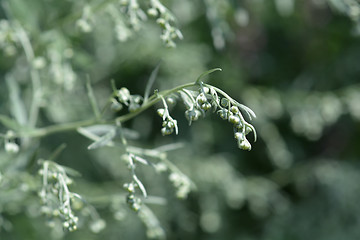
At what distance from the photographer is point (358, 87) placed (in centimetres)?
268

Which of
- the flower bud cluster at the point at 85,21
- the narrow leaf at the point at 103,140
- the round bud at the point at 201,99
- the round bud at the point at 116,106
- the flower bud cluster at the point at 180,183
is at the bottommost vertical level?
the flower bud cluster at the point at 180,183

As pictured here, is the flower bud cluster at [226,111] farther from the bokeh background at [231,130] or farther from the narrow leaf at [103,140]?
the bokeh background at [231,130]

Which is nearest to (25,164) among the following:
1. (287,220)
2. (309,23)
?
(287,220)

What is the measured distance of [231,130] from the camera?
2883mm

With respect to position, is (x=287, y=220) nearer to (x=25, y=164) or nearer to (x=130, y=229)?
(x=130, y=229)

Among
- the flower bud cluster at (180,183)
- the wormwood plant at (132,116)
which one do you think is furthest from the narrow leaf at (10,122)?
the flower bud cluster at (180,183)

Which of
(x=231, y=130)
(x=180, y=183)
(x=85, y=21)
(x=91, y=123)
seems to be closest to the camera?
(x=91, y=123)

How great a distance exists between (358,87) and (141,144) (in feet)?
4.35

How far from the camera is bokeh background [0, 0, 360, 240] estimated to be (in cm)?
252

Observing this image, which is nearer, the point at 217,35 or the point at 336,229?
the point at 217,35

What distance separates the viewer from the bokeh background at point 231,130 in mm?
2518

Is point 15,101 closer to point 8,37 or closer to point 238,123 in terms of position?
point 8,37

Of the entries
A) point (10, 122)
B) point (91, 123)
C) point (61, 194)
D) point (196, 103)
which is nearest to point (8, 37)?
point (10, 122)

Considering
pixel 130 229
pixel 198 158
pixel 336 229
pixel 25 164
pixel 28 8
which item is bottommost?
pixel 336 229
